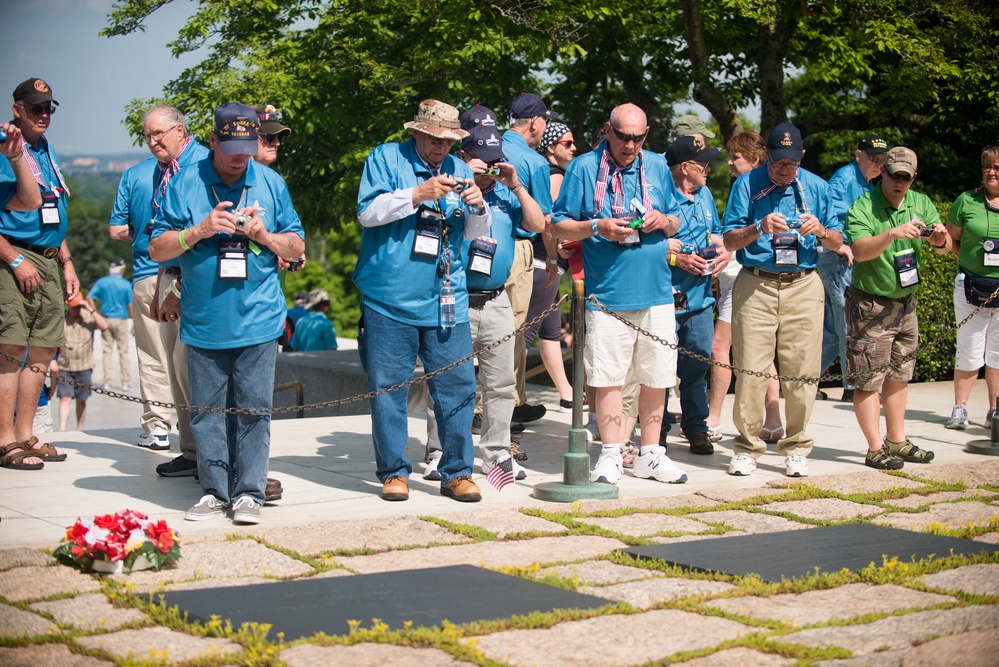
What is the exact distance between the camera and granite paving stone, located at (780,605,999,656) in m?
4.10

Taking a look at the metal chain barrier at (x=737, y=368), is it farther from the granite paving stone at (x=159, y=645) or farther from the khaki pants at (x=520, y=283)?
the granite paving stone at (x=159, y=645)

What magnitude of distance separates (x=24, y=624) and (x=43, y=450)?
11.8ft

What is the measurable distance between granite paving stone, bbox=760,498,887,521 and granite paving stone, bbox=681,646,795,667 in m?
2.36

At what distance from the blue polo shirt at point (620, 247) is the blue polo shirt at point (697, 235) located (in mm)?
926

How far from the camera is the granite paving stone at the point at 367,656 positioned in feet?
12.5

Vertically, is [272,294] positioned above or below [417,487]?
above

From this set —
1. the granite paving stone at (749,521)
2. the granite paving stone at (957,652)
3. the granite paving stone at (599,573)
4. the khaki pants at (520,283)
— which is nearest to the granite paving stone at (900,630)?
the granite paving stone at (957,652)

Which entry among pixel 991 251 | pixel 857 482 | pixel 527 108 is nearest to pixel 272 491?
pixel 527 108

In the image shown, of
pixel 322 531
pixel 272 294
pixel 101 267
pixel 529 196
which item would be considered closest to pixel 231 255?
pixel 272 294

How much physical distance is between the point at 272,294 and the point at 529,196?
1884 mm

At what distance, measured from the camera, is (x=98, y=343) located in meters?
24.2

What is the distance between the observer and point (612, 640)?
4.09 meters

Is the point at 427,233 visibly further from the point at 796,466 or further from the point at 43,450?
the point at 43,450

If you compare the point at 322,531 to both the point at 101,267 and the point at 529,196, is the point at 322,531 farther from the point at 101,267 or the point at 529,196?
the point at 101,267
